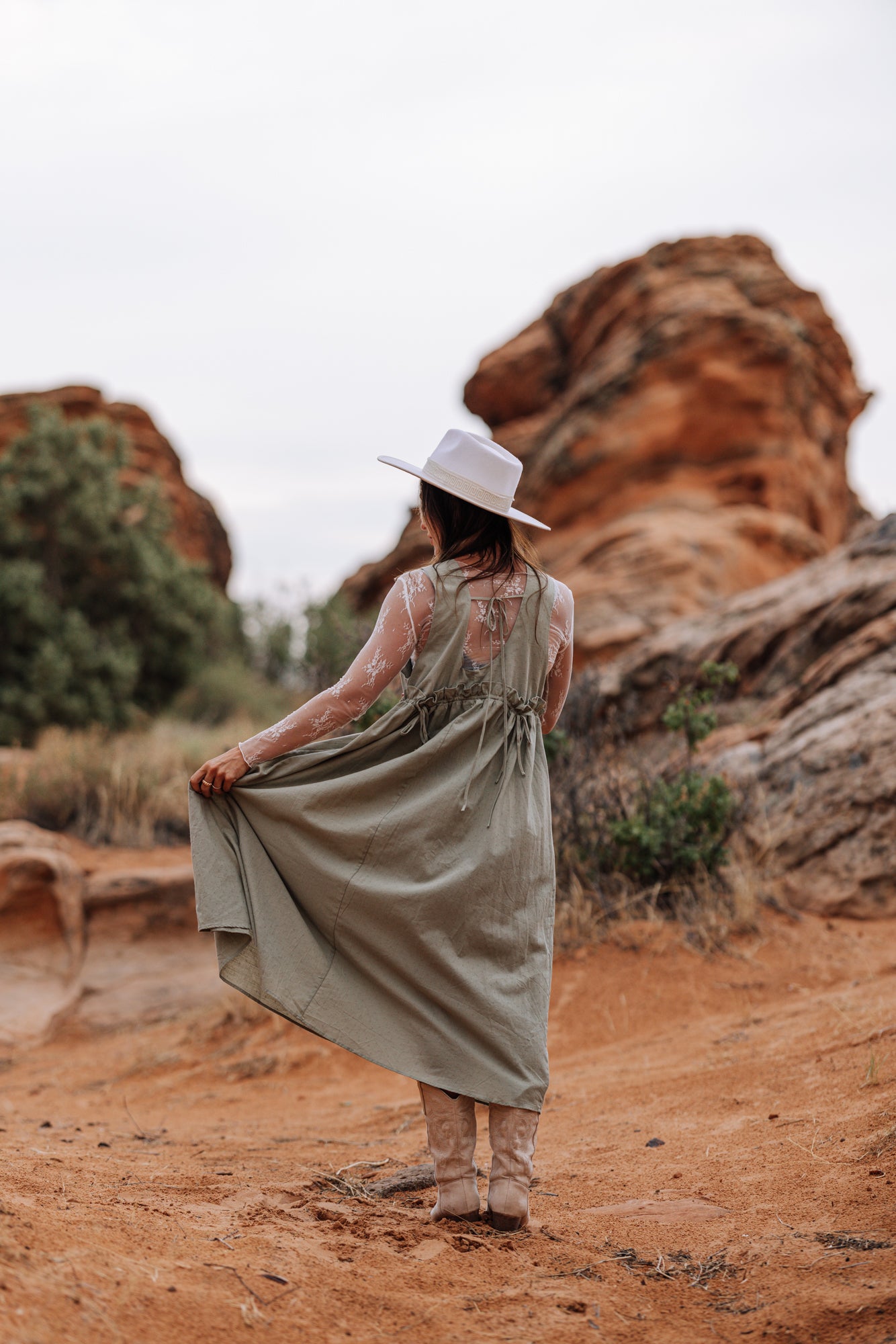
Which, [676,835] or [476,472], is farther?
[676,835]

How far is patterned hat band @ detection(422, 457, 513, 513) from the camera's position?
10.00ft

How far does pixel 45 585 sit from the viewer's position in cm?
1424

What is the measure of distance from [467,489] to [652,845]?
4.02 meters

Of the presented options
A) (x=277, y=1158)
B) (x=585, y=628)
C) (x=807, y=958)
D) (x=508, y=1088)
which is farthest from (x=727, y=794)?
(x=585, y=628)

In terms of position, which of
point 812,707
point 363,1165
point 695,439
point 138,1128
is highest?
point 695,439

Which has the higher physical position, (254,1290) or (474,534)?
(474,534)

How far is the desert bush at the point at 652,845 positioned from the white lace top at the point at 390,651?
3.78 m

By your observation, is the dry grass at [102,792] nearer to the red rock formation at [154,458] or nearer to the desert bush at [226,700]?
the desert bush at [226,700]

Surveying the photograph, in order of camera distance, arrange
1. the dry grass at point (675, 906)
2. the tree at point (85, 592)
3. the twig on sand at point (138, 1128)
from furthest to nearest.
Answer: the tree at point (85, 592) → the dry grass at point (675, 906) → the twig on sand at point (138, 1128)

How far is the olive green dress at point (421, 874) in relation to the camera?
291 centimetres

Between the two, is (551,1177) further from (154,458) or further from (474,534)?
(154,458)

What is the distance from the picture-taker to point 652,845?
660cm

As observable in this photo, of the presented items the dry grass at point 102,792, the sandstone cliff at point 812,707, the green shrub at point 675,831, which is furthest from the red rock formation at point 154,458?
the green shrub at point 675,831

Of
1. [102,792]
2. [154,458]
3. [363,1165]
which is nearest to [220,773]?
[363,1165]
